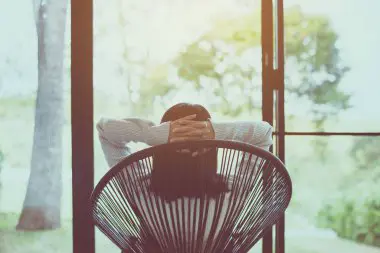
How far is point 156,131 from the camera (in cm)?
179

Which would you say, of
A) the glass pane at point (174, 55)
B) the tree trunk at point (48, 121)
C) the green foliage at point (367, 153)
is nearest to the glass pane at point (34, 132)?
the tree trunk at point (48, 121)

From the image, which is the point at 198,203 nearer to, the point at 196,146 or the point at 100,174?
the point at 196,146

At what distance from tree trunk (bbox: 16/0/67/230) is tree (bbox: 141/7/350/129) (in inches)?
18.3

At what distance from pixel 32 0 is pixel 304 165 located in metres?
1.63

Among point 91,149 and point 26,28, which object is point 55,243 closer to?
point 91,149

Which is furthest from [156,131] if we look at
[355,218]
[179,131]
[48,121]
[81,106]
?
[355,218]

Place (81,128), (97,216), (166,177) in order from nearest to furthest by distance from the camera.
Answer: (166,177) < (97,216) < (81,128)

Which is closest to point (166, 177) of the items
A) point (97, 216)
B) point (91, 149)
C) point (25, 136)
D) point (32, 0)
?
point (97, 216)

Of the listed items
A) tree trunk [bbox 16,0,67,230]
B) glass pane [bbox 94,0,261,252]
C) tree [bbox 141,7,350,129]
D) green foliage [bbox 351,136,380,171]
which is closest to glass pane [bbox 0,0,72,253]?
tree trunk [bbox 16,0,67,230]

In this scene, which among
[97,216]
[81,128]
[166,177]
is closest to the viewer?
[166,177]

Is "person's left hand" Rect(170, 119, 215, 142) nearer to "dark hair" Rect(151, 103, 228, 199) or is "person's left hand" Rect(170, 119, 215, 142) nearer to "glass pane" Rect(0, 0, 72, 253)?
"dark hair" Rect(151, 103, 228, 199)

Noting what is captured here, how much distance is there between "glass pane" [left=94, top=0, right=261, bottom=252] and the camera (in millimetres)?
2914

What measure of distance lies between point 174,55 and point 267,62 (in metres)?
0.48

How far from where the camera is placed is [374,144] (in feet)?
9.58
